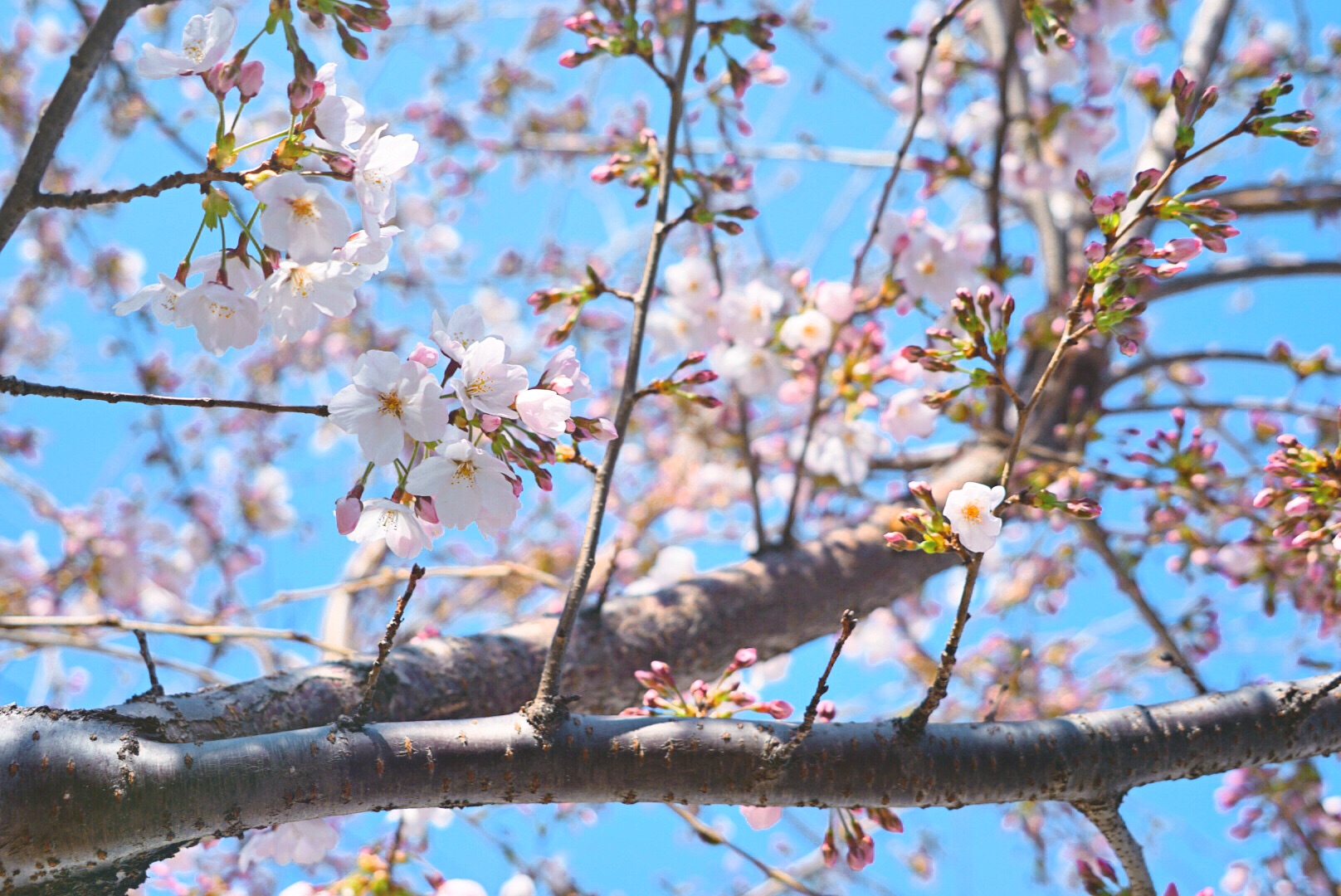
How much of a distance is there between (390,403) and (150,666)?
1.43 ft

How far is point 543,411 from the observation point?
91 cm

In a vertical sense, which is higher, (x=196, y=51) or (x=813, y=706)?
(x=196, y=51)

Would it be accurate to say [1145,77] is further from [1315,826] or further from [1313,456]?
[1315,826]

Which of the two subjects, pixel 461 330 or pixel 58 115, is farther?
pixel 461 330

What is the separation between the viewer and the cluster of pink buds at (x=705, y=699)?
1149 millimetres

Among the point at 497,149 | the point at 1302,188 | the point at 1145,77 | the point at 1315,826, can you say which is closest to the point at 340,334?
the point at 497,149

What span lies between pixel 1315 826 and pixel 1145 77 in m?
1.92

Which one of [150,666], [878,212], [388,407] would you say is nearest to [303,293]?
[388,407]

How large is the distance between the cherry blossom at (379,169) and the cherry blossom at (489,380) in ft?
0.58

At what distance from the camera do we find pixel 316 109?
35.1 inches

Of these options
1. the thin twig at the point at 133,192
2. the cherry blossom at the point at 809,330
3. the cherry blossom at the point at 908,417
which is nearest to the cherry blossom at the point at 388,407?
the thin twig at the point at 133,192

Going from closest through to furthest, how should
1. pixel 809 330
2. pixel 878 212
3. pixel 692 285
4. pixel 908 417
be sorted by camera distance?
pixel 878 212
pixel 809 330
pixel 908 417
pixel 692 285

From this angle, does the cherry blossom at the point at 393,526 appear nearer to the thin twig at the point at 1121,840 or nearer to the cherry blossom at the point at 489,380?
the cherry blossom at the point at 489,380

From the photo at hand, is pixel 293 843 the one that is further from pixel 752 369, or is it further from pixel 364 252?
pixel 752 369
